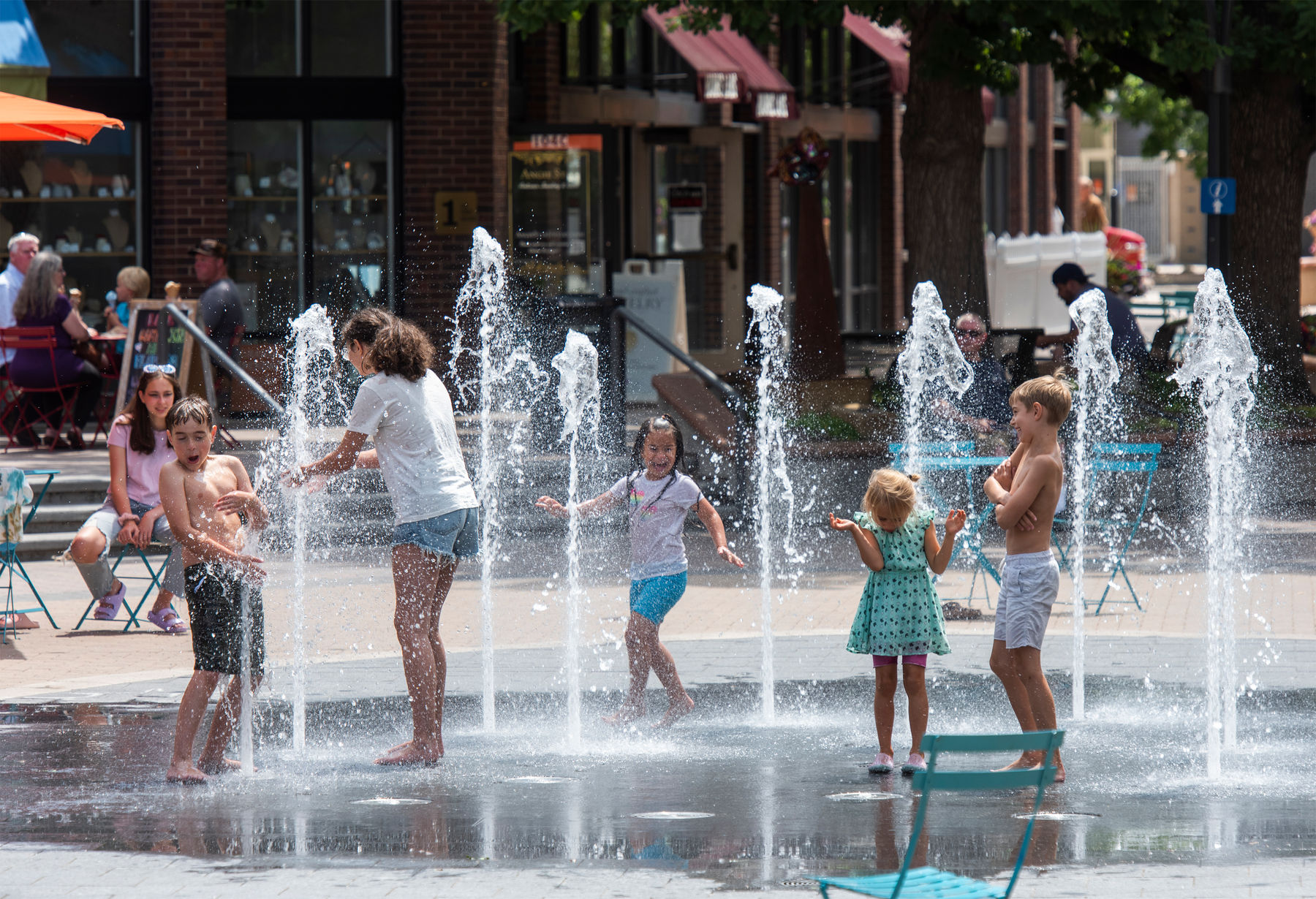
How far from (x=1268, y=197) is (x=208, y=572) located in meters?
13.2

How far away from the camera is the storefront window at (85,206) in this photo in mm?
17312

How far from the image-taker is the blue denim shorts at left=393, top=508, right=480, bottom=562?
23.3 ft

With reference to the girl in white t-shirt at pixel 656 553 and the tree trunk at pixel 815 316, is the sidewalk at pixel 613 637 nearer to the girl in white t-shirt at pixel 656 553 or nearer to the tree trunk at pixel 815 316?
the girl in white t-shirt at pixel 656 553

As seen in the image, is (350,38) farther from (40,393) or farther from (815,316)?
(40,393)

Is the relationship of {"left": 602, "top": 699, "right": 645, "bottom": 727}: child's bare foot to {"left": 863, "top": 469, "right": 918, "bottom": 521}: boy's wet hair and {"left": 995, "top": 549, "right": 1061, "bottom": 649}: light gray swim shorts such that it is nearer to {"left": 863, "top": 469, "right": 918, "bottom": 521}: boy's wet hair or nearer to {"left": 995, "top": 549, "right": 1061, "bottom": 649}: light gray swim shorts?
{"left": 863, "top": 469, "right": 918, "bottom": 521}: boy's wet hair

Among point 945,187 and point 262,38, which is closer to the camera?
point 945,187

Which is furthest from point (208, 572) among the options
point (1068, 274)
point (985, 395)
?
point (1068, 274)

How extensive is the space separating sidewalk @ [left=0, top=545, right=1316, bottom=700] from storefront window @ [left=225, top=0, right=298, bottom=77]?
759 cm

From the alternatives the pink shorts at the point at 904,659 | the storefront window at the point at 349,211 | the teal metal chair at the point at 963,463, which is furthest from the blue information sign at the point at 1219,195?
the pink shorts at the point at 904,659

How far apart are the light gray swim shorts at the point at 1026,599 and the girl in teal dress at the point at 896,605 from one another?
24 cm

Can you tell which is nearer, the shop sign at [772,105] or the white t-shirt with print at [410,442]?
the white t-shirt with print at [410,442]

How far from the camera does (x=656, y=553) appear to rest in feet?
26.0

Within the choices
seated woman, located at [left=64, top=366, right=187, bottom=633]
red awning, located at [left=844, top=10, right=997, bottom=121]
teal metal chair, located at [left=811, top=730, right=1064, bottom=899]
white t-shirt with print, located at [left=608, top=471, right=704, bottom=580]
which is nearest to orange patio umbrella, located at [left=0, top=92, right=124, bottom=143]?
seated woman, located at [left=64, top=366, right=187, bottom=633]

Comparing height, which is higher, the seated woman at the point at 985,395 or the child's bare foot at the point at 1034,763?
the seated woman at the point at 985,395
